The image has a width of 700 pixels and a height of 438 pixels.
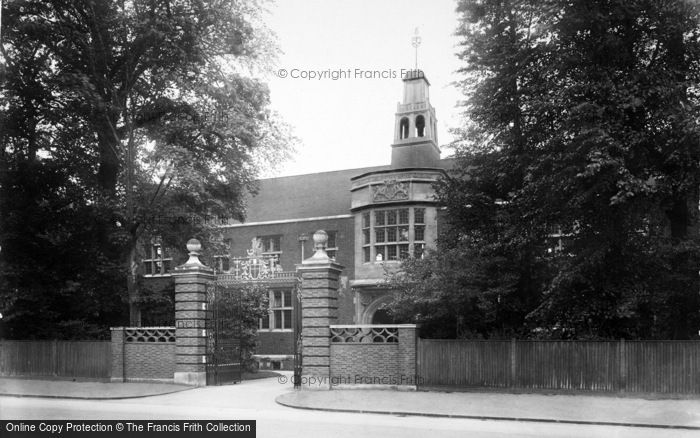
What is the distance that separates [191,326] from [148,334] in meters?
1.67

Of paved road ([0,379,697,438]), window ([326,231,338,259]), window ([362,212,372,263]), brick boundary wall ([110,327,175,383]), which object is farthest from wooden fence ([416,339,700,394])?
window ([326,231,338,259])

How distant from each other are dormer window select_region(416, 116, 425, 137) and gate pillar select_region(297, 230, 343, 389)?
48.3 feet

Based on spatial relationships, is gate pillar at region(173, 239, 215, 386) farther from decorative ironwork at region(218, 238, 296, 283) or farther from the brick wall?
the brick wall

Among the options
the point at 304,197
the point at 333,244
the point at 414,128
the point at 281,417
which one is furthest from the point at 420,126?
the point at 281,417

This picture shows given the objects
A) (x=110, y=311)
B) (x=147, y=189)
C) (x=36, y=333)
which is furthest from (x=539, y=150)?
(x=36, y=333)

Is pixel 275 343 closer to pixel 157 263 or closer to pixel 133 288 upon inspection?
pixel 157 263

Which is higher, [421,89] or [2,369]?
[421,89]

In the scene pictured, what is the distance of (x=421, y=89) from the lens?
1207 inches

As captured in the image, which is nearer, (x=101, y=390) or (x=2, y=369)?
(x=101, y=390)

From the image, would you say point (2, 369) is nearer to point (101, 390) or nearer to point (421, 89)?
point (101, 390)

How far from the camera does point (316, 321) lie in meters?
17.4

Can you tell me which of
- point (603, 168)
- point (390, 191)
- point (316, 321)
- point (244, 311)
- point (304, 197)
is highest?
point (304, 197)

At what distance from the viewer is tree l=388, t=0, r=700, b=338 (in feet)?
53.6

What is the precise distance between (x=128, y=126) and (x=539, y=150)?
1249 cm
